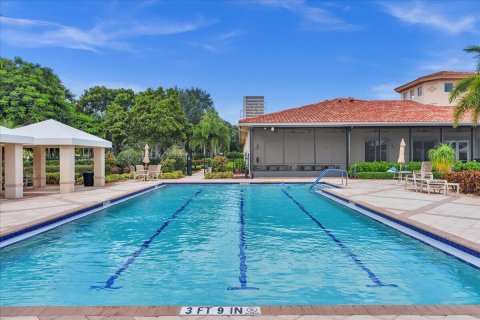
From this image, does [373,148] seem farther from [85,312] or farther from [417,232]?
[85,312]

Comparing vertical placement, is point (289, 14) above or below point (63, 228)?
above

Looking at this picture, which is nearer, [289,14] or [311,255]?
[311,255]

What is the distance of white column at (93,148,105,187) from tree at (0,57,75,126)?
44.8ft

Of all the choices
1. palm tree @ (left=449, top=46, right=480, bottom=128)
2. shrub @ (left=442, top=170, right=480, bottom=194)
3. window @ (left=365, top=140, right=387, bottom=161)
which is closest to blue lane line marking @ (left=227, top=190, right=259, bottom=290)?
shrub @ (left=442, top=170, right=480, bottom=194)

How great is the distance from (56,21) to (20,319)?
27160 millimetres

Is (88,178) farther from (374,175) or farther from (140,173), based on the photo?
(374,175)

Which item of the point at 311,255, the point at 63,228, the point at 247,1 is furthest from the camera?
the point at 247,1

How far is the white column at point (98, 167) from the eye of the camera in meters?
19.6

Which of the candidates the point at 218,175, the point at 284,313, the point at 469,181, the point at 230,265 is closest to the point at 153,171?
the point at 218,175

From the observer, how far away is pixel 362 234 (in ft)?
28.4

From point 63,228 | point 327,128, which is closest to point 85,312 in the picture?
point 63,228

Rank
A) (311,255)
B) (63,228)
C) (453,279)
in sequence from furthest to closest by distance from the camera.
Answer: (63,228) < (311,255) < (453,279)

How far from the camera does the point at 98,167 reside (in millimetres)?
19734

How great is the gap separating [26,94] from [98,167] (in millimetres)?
16384
